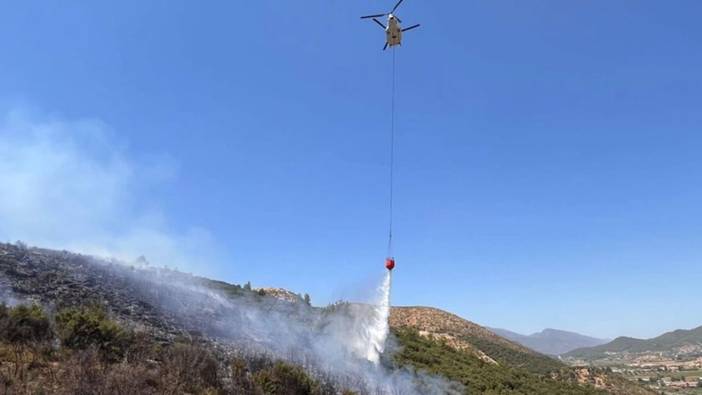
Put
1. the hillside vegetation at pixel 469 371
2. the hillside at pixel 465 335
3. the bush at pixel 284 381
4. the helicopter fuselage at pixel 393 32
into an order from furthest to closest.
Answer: the hillside at pixel 465 335, the hillside vegetation at pixel 469 371, the helicopter fuselage at pixel 393 32, the bush at pixel 284 381

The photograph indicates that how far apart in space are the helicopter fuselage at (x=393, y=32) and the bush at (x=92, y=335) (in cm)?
1867

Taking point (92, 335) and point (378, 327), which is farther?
point (378, 327)

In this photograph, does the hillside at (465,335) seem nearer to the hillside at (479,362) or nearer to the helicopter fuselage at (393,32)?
the hillside at (479,362)

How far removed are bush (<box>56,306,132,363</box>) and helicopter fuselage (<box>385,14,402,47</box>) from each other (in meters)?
18.7

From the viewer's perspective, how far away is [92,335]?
68.5 ft

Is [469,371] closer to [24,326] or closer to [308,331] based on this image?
[308,331]

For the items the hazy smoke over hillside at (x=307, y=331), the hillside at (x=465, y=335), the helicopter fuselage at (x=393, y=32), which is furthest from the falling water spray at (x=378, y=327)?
the hillside at (x=465, y=335)

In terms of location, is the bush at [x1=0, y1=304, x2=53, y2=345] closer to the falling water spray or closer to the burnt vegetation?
the burnt vegetation

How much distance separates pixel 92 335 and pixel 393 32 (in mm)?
19640

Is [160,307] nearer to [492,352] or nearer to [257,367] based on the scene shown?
[257,367]

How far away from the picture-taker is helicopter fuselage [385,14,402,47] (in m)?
26.4

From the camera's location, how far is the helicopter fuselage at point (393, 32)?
26422 millimetres

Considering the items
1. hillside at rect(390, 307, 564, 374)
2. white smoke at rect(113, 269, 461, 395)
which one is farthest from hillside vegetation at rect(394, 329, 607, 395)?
hillside at rect(390, 307, 564, 374)

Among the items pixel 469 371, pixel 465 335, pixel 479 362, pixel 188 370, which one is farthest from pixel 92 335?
pixel 465 335
